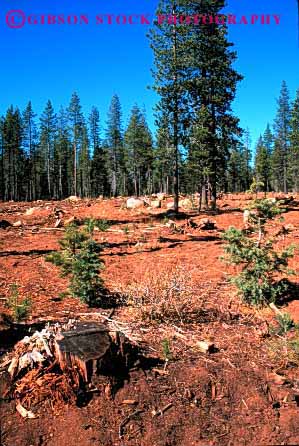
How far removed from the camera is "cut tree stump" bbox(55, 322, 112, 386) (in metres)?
4.64

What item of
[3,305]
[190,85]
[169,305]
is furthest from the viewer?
[190,85]

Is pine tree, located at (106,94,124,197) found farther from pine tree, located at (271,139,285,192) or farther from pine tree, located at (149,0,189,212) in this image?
pine tree, located at (149,0,189,212)

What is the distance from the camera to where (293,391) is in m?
5.01

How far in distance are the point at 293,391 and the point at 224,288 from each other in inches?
150

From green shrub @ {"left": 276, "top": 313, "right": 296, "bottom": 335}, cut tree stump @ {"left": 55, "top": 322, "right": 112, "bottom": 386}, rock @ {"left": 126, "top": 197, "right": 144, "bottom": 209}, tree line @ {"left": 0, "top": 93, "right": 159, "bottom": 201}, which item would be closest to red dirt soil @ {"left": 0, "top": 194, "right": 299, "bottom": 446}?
green shrub @ {"left": 276, "top": 313, "right": 296, "bottom": 335}

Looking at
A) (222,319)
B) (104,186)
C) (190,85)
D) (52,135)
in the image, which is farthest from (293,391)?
(104,186)

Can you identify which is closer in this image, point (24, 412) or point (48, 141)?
point (24, 412)

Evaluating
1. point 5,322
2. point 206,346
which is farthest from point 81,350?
point 5,322

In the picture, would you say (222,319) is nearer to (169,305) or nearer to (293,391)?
(169,305)

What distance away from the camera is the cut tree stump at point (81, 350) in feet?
15.2

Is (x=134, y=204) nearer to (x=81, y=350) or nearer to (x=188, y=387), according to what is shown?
(x=188, y=387)

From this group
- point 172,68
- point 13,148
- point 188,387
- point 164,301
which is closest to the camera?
point 188,387

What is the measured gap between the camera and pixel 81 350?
4.74 m

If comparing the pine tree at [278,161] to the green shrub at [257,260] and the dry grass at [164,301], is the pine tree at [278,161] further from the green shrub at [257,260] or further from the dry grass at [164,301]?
the dry grass at [164,301]
